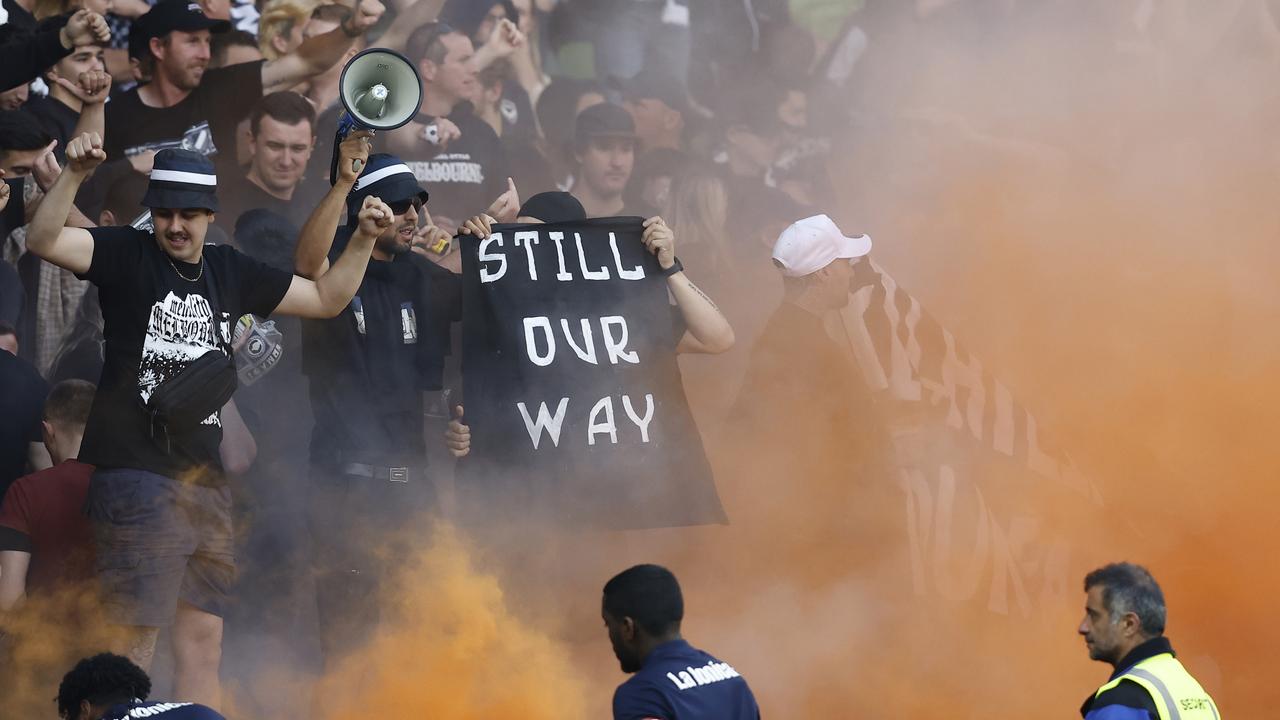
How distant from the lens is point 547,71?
6707mm

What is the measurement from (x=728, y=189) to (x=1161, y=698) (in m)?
4.01

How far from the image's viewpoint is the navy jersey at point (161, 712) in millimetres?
3496

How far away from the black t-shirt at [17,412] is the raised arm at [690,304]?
2.25 meters

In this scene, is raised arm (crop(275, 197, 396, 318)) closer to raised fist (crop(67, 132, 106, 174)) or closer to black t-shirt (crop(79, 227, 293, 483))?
black t-shirt (crop(79, 227, 293, 483))

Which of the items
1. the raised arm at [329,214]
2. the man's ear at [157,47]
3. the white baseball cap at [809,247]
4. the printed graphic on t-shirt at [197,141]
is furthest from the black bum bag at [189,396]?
the white baseball cap at [809,247]

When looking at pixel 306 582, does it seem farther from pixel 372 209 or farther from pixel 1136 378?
pixel 1136 378

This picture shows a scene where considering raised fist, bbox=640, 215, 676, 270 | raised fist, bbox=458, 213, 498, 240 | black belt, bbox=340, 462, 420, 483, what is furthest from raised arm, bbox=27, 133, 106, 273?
raised fist, bbox=640, 215, 676, 270

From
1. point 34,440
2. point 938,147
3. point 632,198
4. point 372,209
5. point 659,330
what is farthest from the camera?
point 938,147

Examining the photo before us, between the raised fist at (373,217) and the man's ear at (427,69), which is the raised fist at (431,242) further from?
the raised fist at (373,217)

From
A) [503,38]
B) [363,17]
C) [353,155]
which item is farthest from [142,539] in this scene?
[503,38]

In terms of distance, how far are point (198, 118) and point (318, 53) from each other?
60cm

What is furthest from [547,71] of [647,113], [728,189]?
[728,189]

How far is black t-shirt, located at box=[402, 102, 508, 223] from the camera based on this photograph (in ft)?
20.7

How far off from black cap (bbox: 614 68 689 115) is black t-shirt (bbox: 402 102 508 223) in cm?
75
